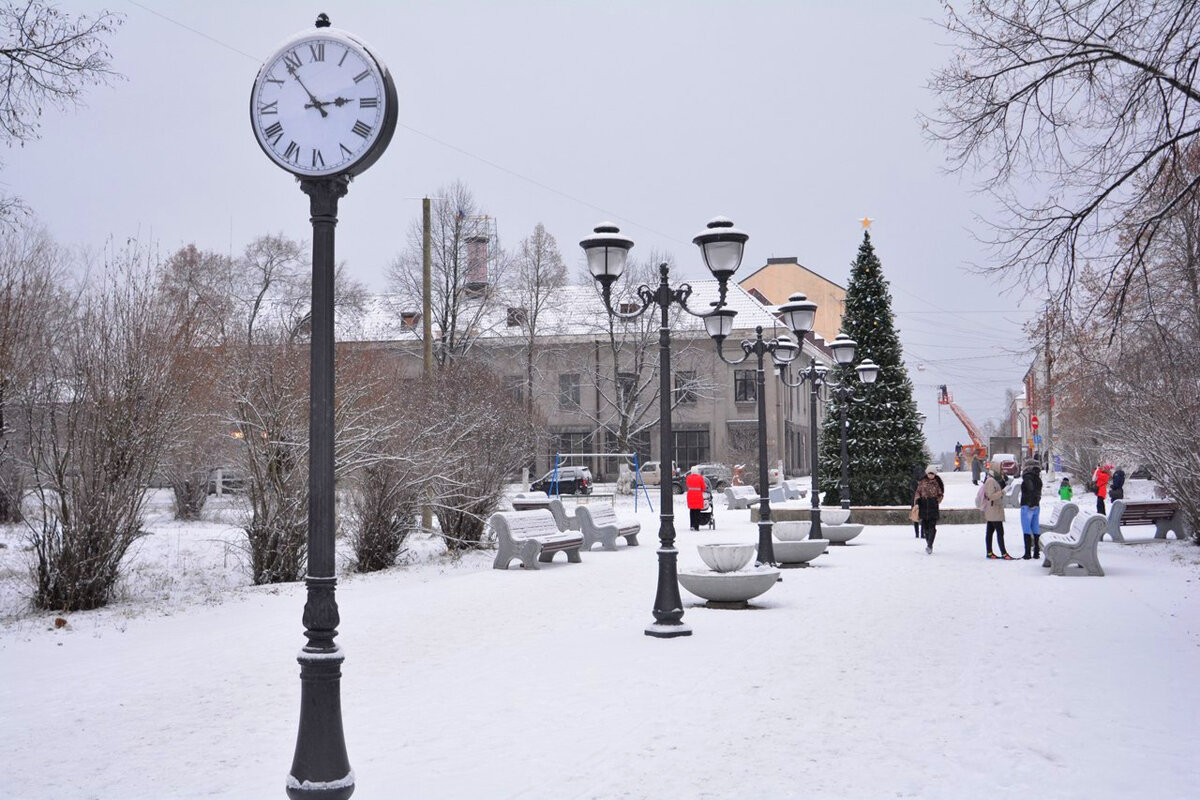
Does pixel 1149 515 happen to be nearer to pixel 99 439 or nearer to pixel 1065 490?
pixel 1065 490

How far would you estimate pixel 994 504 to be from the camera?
67.4 ft

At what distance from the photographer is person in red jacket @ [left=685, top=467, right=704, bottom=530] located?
94.4ft

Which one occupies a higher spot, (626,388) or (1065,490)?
(626,388)

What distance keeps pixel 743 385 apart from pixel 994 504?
43146mm

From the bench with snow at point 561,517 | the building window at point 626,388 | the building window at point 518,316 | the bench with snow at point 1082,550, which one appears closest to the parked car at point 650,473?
the building window at point 626,388

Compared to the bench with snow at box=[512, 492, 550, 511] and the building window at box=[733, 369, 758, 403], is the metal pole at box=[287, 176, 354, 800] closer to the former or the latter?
the bench with snow at box=[512, 492, 550, 511]

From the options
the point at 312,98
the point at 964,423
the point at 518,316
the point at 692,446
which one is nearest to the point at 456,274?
the point at 518,316

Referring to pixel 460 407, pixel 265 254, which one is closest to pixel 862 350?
pixel 460 407

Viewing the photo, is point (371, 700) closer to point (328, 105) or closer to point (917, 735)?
point (917, 735)

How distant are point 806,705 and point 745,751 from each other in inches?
57.2

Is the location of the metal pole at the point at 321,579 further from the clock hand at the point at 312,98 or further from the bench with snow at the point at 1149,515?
the bench with snow at the point at 1149,515

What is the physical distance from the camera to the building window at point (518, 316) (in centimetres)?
5200

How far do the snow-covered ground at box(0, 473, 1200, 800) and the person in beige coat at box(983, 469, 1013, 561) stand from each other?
13.6 ft

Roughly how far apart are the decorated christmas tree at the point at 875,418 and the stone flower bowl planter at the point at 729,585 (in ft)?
69.3
